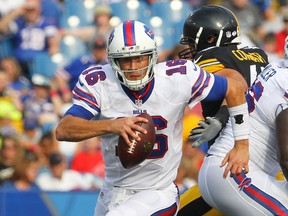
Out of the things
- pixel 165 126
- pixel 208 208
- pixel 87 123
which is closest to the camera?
pixel 87 123

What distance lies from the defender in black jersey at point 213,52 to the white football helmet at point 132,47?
550mm

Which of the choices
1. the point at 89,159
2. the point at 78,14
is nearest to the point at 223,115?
the point at 89,159

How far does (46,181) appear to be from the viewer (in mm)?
8734

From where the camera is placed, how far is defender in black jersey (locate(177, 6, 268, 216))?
5387 mm

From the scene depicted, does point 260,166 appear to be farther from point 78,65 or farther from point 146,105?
point 78,65

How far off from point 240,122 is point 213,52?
2.42 ft

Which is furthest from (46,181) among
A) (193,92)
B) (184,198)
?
(193,92)

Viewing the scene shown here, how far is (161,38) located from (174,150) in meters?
6.66

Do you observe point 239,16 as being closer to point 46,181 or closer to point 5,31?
point 5,31

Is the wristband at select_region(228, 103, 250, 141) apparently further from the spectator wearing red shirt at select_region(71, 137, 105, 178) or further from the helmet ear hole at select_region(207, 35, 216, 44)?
the spectator wearing red shirt at select_region(71, 137, 105, 178)

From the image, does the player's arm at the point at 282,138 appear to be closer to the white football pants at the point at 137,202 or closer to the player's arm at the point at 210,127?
the player's arm at the point at 210,127

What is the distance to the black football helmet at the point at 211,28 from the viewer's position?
18.3 feet

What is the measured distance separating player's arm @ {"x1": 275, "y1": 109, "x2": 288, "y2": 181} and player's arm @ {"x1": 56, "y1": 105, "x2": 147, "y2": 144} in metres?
0.76

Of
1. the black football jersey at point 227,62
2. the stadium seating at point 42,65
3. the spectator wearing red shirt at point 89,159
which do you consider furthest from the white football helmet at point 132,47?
the stadium seating at point 42,65
